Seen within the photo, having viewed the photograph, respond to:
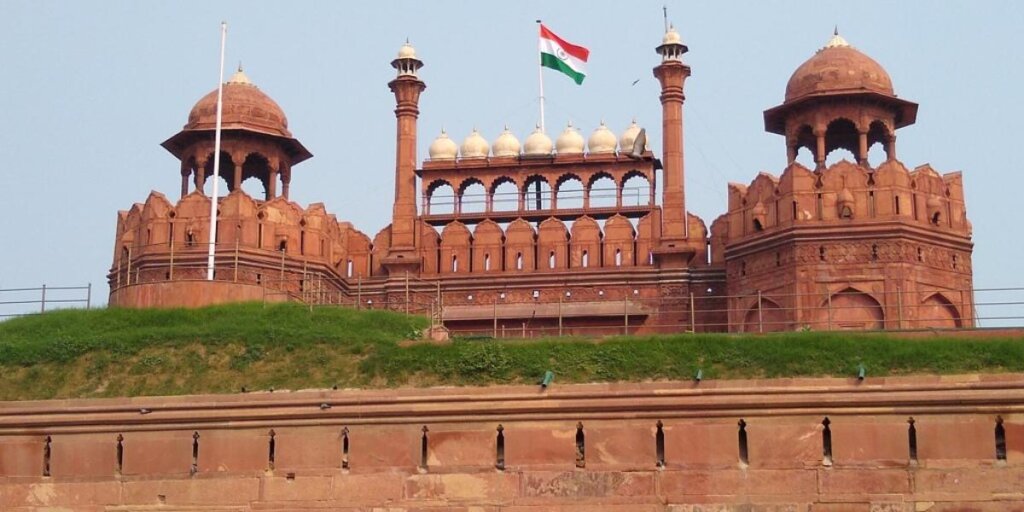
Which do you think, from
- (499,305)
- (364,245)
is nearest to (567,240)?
(499,305)

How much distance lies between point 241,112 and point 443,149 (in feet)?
12.8

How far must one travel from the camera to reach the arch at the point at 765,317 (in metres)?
27.0

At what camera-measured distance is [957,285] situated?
27.4m

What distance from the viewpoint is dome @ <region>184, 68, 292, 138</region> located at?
3147 cm

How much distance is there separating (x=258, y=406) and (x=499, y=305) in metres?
8.88

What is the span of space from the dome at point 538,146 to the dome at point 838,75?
15.5 feet

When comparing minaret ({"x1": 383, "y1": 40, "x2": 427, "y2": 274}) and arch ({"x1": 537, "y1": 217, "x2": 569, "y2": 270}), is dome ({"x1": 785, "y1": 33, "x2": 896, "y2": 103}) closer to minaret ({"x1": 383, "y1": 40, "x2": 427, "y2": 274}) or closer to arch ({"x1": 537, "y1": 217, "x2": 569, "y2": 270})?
arch ({"x1": 537, "y1": 217, "x2": 569, "y2": 270})

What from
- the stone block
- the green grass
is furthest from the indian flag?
the stone block

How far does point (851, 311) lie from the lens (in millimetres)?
26547

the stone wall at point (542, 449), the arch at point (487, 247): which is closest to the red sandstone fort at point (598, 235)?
the arch at point (487, 247)

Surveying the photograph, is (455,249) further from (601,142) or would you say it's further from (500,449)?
(500,449)

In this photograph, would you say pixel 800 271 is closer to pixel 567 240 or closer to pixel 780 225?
pixel 780 225

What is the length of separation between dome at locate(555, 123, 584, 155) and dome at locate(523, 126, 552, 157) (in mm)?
197

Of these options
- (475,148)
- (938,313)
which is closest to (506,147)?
(475,148)
